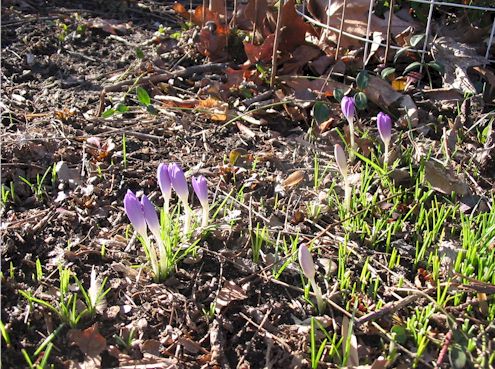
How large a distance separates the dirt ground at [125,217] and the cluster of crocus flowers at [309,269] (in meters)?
0.05

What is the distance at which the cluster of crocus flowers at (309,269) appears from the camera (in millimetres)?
1635

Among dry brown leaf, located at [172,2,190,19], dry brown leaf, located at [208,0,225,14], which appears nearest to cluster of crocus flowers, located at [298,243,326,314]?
dry brown leaf, located at [208,0,225,14]

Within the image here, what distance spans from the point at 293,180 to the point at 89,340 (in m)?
0.96

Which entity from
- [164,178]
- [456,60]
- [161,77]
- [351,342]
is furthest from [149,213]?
[456,60]

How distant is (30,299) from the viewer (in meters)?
1.66

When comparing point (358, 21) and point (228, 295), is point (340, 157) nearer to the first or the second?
point (228, 295)

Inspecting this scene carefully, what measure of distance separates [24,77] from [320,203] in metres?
1.62

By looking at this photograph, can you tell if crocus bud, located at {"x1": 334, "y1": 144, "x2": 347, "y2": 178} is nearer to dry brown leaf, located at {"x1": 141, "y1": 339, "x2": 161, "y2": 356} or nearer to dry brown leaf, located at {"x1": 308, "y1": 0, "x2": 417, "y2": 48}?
dry brown leaf, located at {"x1": 141, "y1": 339, "x2": 161, "y2": 356}

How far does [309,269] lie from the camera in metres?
1.65

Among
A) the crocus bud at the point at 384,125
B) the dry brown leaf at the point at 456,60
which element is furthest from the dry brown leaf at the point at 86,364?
the dry brown leaf at the point at 456,60

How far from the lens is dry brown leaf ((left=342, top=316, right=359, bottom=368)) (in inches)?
61.5

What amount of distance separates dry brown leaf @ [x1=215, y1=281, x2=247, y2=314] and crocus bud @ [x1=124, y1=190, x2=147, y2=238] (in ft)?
0.90

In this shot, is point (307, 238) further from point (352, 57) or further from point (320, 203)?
point (352, 57)

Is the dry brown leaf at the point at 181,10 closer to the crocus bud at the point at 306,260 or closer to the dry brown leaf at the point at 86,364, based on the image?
the crocus bud at the point at 306,260
